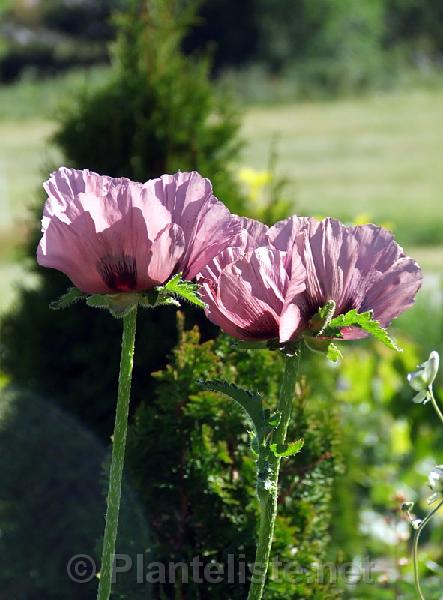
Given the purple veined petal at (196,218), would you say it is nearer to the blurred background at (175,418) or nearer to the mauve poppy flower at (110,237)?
the mauve poppy flower at (110,237)

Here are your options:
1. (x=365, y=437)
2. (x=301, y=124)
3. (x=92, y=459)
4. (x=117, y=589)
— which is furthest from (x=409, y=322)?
(x=301, y=124)

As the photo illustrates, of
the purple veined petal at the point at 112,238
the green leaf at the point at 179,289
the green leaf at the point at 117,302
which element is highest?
the purple veined petal at the point at 112,238

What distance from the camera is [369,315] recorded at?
137 centimetres

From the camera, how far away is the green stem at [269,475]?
1.38m

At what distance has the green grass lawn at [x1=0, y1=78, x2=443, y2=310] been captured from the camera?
15.9 metres

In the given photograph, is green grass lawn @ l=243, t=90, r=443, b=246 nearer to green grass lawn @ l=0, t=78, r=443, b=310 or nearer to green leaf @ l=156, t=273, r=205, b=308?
green grass lawn @ l=0, t=78, r=443, b=310

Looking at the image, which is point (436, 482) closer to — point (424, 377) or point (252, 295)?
point (424, 377)

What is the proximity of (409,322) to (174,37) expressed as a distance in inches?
144

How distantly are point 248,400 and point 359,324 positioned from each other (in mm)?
168

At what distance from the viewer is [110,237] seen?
4.50ft

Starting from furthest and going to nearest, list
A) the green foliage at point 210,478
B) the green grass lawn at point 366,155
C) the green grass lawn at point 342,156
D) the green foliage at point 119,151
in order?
the green grass lawn at point 366,155 → the green grass lawn at point 342,156 → the green foliage at point 119,151 → the green foliage at point 210,478

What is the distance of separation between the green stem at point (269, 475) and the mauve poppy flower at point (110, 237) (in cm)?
18

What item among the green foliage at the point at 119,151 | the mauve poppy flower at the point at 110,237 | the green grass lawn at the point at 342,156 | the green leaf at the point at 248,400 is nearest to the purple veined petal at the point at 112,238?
the mauve poppy flower at the point at 110,237

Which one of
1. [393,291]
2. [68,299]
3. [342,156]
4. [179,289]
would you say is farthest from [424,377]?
[342,156]
